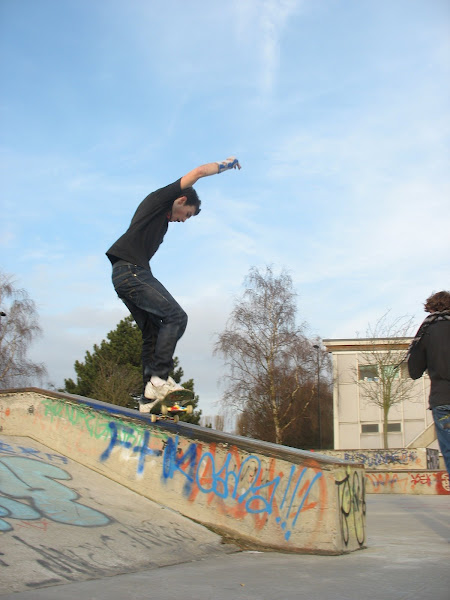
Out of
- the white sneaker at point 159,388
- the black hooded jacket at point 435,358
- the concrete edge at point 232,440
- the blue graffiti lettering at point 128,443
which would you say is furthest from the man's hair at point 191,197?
the black hooded jacket at point 435,358

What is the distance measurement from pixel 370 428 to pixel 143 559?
36.7m

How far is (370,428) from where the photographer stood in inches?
1500

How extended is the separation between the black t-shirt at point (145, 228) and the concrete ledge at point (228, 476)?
5.00ft

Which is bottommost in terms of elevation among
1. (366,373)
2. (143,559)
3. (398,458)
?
(398,458)

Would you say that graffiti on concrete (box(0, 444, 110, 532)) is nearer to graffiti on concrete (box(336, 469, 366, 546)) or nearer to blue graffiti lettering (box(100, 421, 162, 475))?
blue graffiti lettering (box(100, 421, 162, 475))

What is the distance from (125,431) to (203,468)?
3.13 ft

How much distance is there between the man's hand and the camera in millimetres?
4801

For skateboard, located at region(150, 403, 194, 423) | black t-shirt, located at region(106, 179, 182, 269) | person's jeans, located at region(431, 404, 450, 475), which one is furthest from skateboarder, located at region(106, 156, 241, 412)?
person's jeans, located at region(431, 404, 450, 475)

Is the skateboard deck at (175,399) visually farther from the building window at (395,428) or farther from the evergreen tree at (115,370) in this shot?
the building window at (395,428)

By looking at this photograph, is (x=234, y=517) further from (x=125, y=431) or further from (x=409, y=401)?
(x=409, y=401)

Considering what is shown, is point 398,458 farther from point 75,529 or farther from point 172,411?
point 75,529

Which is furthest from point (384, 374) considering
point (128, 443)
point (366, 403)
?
point (128, 443)

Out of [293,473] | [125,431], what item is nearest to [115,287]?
[125,431]

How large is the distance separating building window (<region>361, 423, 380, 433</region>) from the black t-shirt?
35674 millimetres
